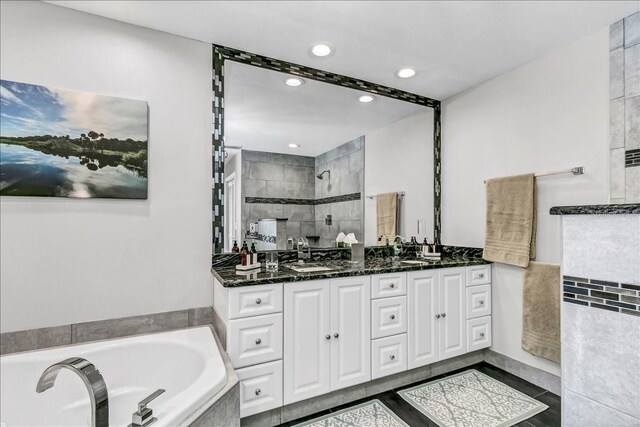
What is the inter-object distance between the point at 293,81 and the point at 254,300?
1691mm

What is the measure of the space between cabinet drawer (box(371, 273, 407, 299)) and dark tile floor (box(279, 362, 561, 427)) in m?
0.70

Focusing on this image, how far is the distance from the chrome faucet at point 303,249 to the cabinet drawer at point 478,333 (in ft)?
4.59

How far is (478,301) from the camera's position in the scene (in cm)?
255

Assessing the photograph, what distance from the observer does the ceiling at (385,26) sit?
1767mm

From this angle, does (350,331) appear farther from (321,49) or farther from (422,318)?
(321,49)

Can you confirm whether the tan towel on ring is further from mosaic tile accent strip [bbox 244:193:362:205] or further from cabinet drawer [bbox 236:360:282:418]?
cabinet drawer [bbox 236:360:282:418]

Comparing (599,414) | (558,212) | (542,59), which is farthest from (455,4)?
(599,414)

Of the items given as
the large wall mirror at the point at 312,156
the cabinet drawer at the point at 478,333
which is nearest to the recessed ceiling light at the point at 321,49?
the large wall mirror at the point at 312,156

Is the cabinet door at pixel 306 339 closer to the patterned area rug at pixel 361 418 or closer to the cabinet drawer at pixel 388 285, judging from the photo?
the patterned area rug at pixel 361 418

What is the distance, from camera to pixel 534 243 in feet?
7.56

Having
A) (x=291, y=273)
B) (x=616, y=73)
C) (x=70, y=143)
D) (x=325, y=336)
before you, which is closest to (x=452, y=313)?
(x=325, y=336)

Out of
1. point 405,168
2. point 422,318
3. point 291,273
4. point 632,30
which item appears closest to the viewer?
point 632,30

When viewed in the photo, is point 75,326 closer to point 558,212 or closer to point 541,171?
point 558,212

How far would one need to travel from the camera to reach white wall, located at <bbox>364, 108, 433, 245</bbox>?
282 cm
